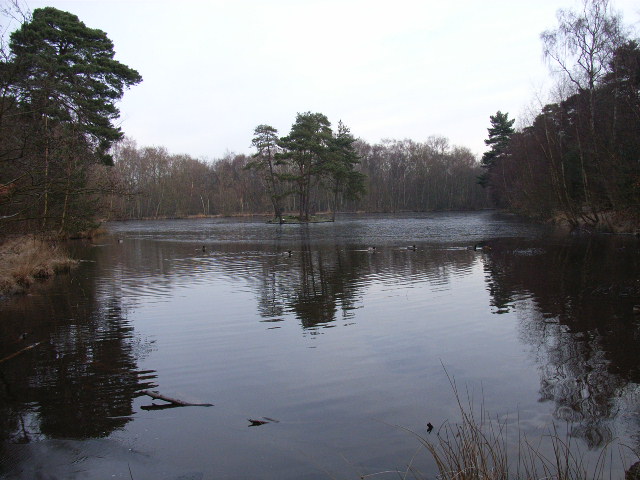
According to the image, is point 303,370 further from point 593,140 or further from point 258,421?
point 593,140

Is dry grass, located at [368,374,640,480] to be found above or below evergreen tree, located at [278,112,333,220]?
below

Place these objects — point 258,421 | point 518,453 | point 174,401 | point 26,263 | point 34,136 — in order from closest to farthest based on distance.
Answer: point 518,453 < point 258,421 < point 174,401 < point 34,136 < point 26,263

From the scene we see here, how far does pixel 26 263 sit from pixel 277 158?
140 feet

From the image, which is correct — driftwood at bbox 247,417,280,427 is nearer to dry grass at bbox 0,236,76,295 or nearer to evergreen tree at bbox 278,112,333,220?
dry grass at bbox 0,236,76,295

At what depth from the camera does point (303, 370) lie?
318 inches

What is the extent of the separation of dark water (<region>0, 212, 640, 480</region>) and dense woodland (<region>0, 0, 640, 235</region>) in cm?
289

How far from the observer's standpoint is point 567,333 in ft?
31.8

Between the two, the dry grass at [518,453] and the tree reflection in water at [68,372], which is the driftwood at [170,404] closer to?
the tree reflection in water at [68,372]

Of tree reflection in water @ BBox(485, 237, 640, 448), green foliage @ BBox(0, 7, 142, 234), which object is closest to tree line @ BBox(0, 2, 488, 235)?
green foliage @ BBox(0, 7, 142, 234)

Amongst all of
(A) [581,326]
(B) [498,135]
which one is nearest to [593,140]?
(A) [581,326]

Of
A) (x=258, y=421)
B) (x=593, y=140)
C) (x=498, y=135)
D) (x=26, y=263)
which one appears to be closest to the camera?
(x=258, y=421)

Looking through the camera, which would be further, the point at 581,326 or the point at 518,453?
the point at 581,326

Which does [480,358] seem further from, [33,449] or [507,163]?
[507,163]

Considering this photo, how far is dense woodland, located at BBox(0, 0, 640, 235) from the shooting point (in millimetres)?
10016
